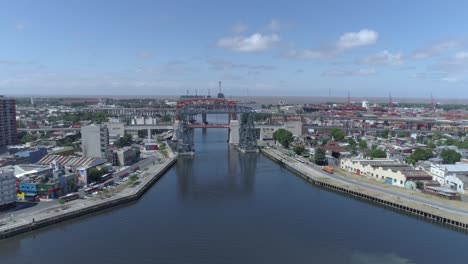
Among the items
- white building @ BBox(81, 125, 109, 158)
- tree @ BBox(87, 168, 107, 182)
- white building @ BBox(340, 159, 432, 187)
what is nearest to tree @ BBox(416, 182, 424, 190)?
white building @ BBox(340, 159, 432, 187)

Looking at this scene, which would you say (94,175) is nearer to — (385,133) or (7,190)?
(7,190)

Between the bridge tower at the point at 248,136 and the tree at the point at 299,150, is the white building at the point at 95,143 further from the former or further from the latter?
the tree at the point at 299,150

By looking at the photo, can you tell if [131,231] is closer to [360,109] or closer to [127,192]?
[127,192]

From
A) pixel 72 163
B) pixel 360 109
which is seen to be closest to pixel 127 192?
pixel 72 163

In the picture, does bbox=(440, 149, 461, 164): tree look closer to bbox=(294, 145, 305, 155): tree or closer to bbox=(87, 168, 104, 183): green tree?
bbox=(294, 145, 305, 155): tree

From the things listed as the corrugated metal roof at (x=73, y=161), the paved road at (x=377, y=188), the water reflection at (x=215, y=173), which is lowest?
the water reflection at (x=215, y=173)

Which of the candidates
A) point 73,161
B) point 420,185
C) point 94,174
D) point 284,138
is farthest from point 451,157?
point 73,161

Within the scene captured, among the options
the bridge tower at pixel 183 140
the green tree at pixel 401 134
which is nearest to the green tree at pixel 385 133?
the green tree at pixel 401 134
